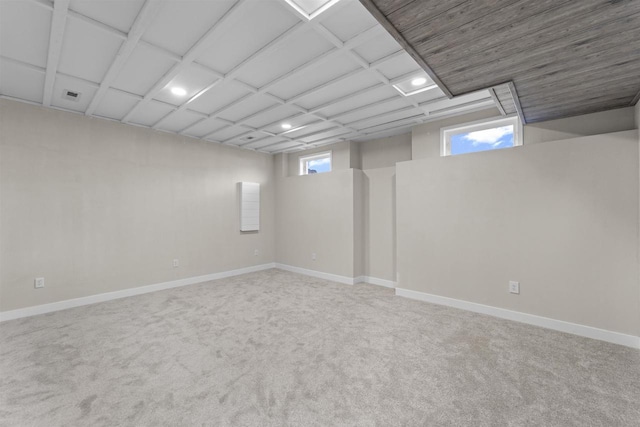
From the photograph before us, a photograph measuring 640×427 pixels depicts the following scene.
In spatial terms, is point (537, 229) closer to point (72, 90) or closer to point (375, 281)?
point (375, 281)

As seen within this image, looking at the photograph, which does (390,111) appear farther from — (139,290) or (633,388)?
(139,290)

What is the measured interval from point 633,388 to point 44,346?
208 inches

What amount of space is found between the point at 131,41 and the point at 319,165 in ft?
14.4

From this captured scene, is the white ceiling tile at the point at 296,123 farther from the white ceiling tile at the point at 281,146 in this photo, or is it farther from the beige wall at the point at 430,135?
the beige wall at the point at 430,135

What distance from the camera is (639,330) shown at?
272cm

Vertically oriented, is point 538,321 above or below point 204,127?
below

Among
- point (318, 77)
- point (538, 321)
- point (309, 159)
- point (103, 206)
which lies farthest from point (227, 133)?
point (538, 321)

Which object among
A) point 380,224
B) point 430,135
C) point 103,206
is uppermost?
point 430,135

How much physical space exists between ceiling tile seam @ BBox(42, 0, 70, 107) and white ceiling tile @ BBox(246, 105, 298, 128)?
2182 millimetres

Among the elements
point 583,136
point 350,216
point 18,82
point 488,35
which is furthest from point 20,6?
point 583,136

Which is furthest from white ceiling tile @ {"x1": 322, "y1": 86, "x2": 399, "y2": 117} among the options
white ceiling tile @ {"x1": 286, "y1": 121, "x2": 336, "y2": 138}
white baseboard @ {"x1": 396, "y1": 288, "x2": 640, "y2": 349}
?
white baseboard @ {"x1": 396, "y1": 288, "x2": 640, "y2": 349}

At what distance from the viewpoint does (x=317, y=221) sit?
19.3 ft

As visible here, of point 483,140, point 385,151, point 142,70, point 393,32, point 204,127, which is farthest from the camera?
point 385,151

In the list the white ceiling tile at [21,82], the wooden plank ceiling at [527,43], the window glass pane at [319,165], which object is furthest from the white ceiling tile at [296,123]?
the white ceiling tile at [21,82]
